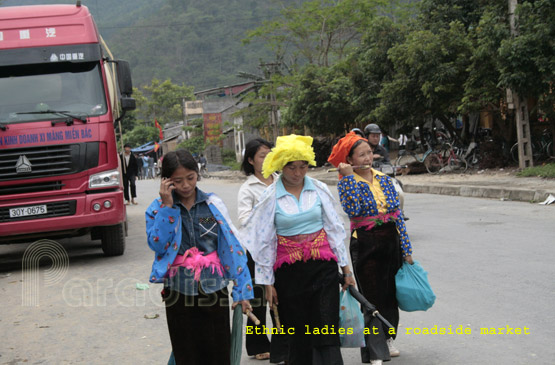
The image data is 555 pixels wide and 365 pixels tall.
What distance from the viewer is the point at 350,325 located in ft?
13.6

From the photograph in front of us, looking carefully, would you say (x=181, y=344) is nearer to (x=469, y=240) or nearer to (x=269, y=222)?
(x=269, y=222)

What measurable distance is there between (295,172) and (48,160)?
19.8ft

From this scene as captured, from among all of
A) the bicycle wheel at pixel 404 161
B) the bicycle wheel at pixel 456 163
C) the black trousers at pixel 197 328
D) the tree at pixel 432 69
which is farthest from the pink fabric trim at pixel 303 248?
the bicycle wheel at pixel 456 163

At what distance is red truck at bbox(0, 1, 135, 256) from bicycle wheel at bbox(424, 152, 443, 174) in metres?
14.0

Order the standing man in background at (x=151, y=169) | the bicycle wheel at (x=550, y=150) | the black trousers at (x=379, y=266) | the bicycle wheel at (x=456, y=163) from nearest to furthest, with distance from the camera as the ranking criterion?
the black trousers at (x=379, y=266), the bicycle wheel at (x=550, y=150), the bicycle wheel at (x=456, y=163), the standing man in background at (x=151, y=169)

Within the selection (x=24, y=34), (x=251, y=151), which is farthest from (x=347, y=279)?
(x=24, y=34)

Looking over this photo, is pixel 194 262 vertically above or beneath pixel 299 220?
beneath

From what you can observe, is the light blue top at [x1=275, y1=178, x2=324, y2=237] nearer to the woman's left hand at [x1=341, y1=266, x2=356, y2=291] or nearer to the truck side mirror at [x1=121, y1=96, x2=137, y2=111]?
the woman's left hand at [x1=341, y1=266, x2=356, y2=291]

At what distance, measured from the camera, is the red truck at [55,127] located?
30.2 ft

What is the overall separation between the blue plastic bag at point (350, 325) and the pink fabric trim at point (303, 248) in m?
0.31

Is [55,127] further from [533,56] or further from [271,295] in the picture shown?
[533,56]

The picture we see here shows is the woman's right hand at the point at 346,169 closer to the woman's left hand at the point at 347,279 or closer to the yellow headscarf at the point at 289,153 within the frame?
the yellow headscarf at the point at 289,153

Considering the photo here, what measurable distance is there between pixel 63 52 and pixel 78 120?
1040mm

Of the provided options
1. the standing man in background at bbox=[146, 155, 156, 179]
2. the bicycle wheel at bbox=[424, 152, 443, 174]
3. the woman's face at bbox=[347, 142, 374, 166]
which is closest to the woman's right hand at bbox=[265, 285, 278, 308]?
the woman's face at bbox=[347, 142, 374, 166]
